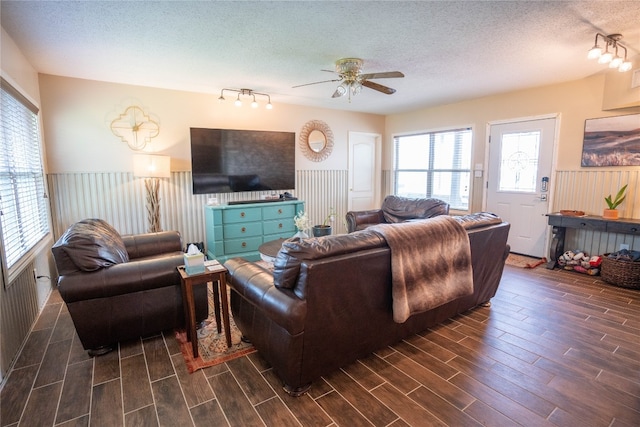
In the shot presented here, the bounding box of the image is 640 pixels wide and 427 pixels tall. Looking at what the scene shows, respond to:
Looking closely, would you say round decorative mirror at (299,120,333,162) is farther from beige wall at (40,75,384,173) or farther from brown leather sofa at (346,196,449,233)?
brown leather sofa at (346,196,449,233)

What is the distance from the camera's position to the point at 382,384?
1988mm

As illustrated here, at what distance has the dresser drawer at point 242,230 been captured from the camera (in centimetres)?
452

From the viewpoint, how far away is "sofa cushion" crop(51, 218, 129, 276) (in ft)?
7.06

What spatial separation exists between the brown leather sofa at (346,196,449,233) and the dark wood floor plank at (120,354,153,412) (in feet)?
11.2

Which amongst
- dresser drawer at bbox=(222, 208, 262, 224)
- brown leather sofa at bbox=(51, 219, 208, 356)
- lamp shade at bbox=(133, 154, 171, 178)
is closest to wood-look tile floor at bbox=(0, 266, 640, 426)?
brown leather sofa at bbox=(51, 219, 208, 356)

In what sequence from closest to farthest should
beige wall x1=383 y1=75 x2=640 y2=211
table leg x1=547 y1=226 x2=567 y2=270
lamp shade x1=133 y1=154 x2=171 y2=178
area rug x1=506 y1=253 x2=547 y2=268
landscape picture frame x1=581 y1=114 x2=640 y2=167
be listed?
1. landscape picture frame x1=581 y1=114 x2=640 y2=167
2. lamp shade x1=133 y1=154 x2=171 y2=178
3. beige wall x1=383 y1=75 x2=640 y2=211
4. table leg x1=547 y1=226 x2=567 y2=270
5. area rug x1=506 y1=253 x2=547 y2=268

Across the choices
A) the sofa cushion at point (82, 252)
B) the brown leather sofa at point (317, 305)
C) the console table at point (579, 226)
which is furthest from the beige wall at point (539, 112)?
the sofa cushion at point (82, 252)

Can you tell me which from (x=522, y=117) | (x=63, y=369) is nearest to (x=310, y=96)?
(x=522, y=117)

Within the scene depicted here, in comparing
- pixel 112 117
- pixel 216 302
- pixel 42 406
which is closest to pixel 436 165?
pixel 216 302

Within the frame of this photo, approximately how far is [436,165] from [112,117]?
522 centimetres

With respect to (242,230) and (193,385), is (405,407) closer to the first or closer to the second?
(193,385)

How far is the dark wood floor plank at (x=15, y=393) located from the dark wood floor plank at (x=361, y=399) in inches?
69.2

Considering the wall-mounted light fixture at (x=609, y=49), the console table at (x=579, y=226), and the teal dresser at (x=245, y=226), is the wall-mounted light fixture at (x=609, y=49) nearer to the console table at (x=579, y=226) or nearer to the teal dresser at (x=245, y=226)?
the console table at (x=579, y=226)

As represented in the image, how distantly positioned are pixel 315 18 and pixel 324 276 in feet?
6.36
